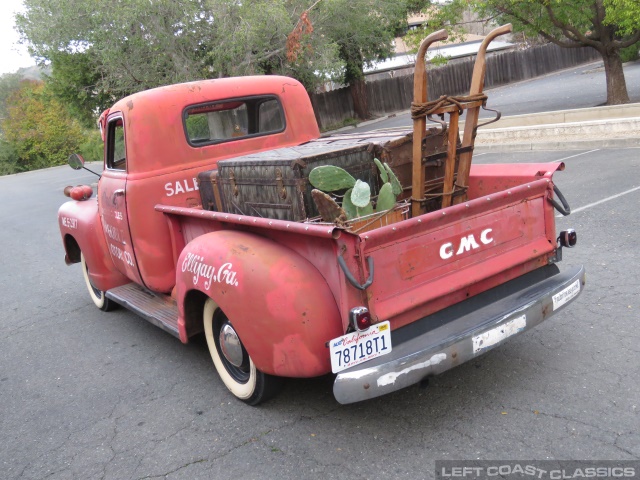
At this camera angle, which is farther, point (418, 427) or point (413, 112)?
point (413, 112)

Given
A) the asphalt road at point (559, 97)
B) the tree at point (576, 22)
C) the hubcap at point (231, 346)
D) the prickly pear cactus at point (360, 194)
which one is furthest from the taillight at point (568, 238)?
the asphalt road at point (559, 97)

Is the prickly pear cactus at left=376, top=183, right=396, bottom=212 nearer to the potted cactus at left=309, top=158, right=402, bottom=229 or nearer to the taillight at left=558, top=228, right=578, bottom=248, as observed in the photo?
the potted cactus at left=309, top=158, right=402, bottom=229

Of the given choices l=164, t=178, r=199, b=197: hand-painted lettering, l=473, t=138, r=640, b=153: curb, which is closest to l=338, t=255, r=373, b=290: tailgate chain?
l=164, t=178, r=199, b=197: hand-painted lettering

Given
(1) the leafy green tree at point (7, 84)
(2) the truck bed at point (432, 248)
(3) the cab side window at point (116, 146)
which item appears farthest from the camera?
(1) the leafy green tree at point (7, 84)

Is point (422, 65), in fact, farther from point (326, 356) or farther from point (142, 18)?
point (142, 18)

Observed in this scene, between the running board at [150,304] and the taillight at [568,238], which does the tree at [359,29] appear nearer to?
the running board at [150,304]

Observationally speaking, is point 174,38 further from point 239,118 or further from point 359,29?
point 239,118

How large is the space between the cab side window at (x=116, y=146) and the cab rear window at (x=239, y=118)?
0.63 metres

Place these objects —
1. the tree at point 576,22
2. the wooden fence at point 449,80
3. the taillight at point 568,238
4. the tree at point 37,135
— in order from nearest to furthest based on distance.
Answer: the taillight at point 568,238
the tree at point 576,22
the wooden fence at point 449,80
the tree at point 37,135

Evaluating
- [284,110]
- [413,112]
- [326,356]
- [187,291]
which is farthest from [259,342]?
[284,110]

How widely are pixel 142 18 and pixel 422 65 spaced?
57.5 feet

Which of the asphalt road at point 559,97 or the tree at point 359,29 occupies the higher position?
the tree at point 359,29

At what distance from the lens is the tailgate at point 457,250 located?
3.33 m

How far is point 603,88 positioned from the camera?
25.4 metres
